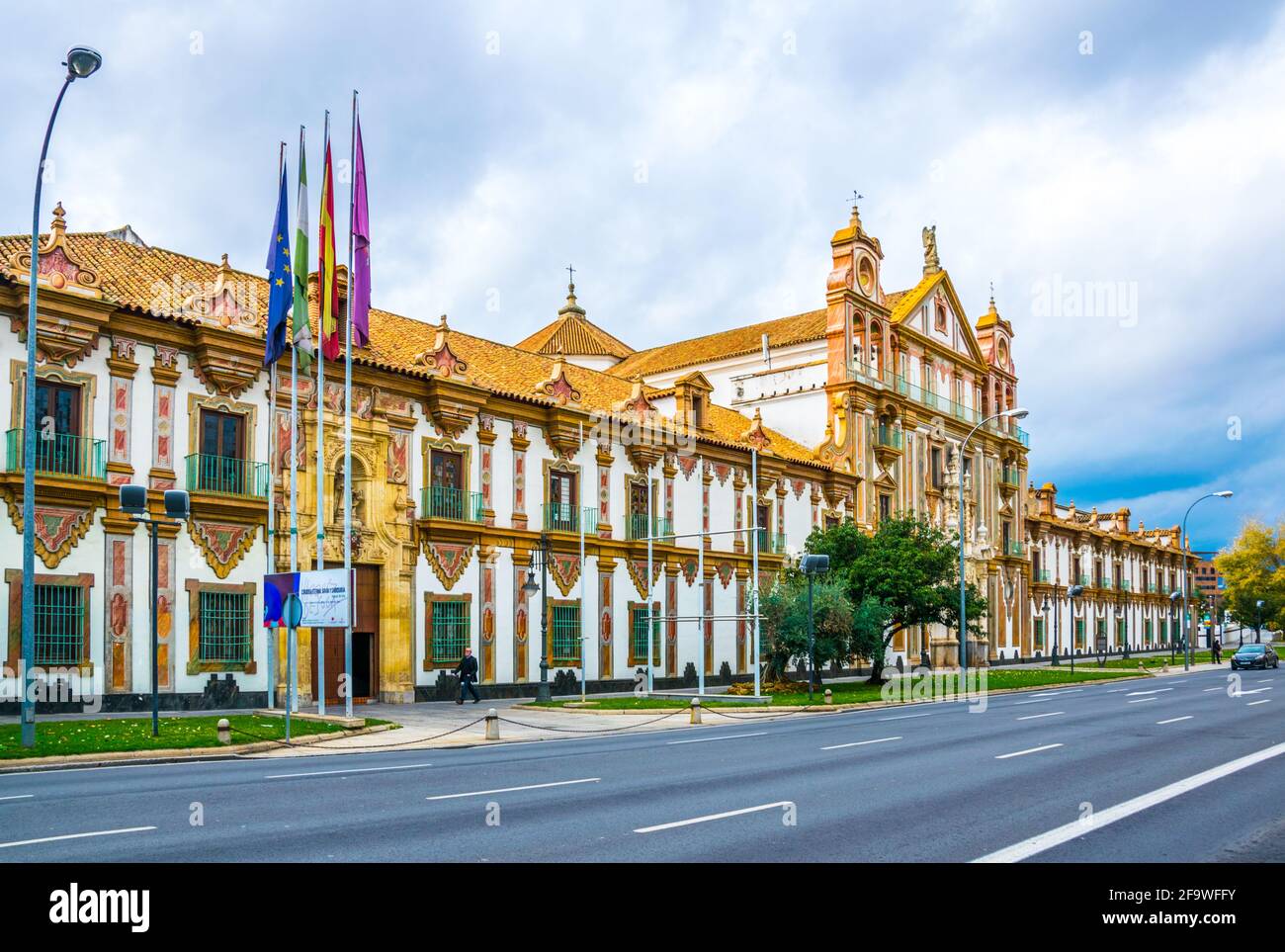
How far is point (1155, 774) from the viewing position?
46.9ft

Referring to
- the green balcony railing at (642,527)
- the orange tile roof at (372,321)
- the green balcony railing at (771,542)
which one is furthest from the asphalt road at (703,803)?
the green balcony railing at (771,542)

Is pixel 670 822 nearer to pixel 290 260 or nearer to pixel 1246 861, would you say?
pixel 1246 861

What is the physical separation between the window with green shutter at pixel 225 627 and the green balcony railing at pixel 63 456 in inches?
155

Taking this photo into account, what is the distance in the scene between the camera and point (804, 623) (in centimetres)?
3750

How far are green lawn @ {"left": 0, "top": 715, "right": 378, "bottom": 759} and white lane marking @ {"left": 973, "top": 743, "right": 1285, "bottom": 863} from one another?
46.8 feet

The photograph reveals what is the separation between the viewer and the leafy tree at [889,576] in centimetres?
3916

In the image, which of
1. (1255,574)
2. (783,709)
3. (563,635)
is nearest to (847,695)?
(783,709)

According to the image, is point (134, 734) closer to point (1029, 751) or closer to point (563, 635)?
point (1029, 751)

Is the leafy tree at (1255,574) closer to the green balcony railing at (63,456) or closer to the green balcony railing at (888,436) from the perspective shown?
the green balcony railing at (888,436)

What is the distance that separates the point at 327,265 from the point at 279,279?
1.14m

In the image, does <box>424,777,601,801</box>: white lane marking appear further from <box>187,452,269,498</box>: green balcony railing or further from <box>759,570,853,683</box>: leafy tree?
<box>759,570,853,683</box>: leafy tree

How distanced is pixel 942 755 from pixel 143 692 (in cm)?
1828
